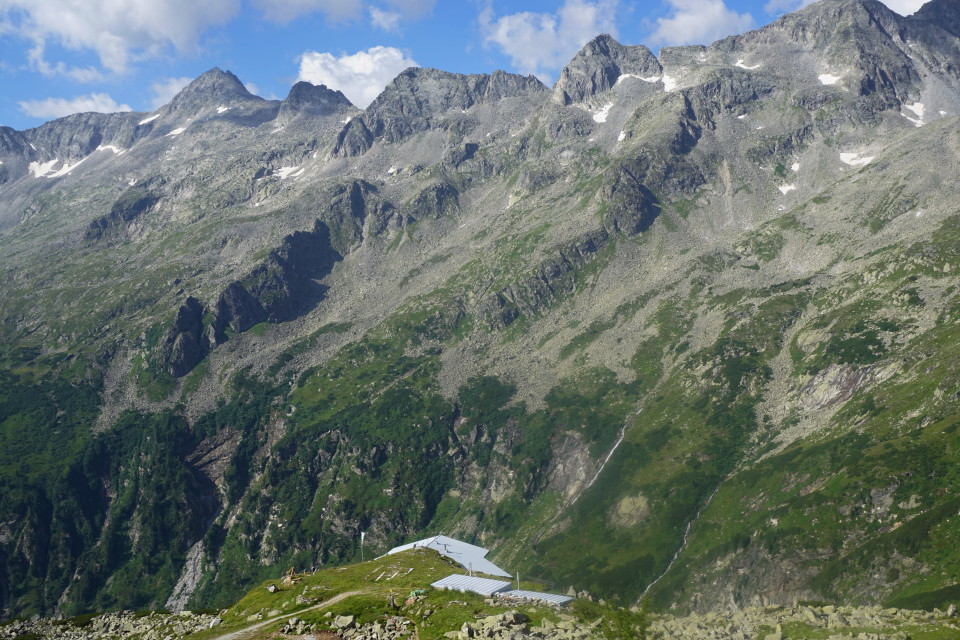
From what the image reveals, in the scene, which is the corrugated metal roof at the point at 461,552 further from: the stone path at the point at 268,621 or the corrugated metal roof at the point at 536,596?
the stone path at the point at 268,621

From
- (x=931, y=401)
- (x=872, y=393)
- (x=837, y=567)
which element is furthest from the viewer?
(x=872, y=393)

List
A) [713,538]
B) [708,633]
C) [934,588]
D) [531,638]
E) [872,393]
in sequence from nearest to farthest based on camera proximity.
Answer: [531,638]
[708,633]
[934,588]
[713,538]
[872,393]

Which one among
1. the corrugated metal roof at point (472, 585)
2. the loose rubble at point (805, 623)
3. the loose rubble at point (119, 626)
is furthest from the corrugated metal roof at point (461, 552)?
the loose rubble at point (805, 623)

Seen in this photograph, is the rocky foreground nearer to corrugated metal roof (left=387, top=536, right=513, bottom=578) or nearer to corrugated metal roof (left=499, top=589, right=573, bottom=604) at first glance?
corrugated metal roof (left=499, top=589, right=573, bottom=604)

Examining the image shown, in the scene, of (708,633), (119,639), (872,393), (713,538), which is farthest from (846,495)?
(119,639)

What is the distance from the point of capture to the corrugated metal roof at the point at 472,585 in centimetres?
7062

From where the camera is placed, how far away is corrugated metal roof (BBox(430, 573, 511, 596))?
70.6 m

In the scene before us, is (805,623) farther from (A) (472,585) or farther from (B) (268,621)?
(B) (268,621)

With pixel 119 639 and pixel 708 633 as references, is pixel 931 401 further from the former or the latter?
pixel 119 639

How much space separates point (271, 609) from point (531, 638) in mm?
43267

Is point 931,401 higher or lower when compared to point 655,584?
higher

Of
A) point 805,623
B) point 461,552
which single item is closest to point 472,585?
point 805,623

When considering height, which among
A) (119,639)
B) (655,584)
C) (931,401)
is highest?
(119,639)

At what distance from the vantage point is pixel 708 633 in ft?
177
